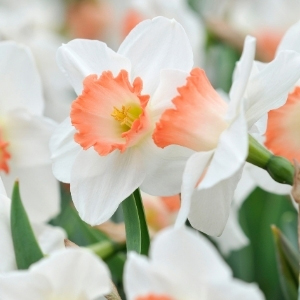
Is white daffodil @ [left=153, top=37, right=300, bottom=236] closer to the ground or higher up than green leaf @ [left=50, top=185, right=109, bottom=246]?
higher up

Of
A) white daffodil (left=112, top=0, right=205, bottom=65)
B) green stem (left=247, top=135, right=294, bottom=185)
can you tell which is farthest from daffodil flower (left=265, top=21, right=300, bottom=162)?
white daffodil (left=112, top=0, right=205, bottom=65)

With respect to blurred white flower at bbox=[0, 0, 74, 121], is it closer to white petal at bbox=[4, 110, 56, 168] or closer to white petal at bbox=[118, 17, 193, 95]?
white petal at bbox=[4, 110, 56, 168]

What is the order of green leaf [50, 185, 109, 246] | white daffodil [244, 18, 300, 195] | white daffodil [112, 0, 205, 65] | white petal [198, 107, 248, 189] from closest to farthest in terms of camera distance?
white petal [198, 107, 248, 189]
white daffodil [244, 18, 300, 195]
green leaf [50, 185, 109, 246]
white daffodil [112, 0, 205, 65]

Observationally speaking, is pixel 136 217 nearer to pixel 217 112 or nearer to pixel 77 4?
pixel 217 112

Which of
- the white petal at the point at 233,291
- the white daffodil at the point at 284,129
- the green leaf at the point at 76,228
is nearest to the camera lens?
the white petal at the point at 233,291

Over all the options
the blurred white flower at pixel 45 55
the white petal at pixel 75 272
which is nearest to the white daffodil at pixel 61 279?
the white petal at pixel 75 272

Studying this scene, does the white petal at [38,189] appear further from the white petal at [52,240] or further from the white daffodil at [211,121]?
the white daffodil at [211,121]
